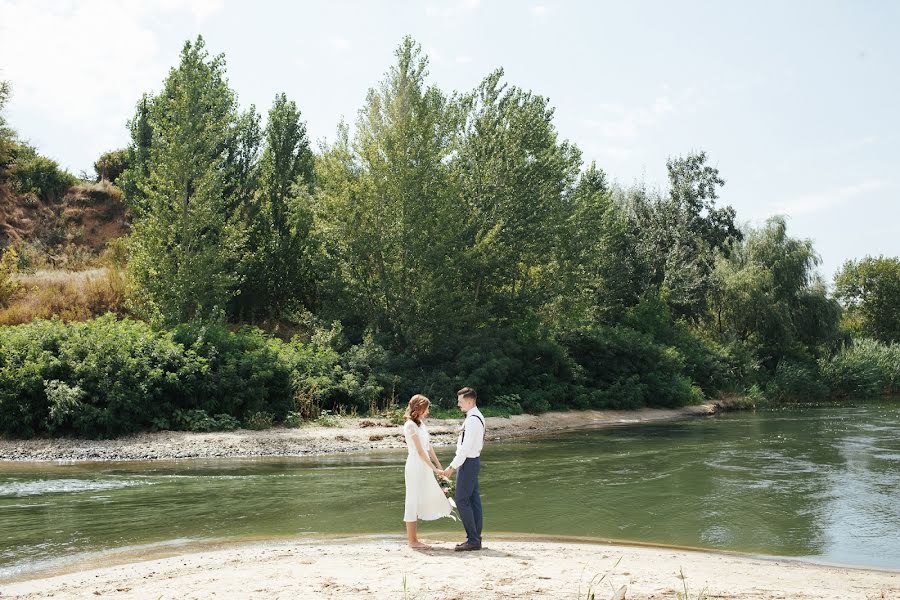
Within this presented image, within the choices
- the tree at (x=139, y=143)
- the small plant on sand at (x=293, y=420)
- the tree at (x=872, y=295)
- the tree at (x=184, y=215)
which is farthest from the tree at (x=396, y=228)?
the tree at (x=872, y=295)

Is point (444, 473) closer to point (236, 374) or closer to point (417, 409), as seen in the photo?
point (417, 409)

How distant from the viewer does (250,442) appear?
863 inches

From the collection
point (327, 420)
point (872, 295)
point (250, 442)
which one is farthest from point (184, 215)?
point (872, 295)

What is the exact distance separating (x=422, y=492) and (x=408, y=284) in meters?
22.1

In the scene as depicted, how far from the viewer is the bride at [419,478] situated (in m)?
9.71

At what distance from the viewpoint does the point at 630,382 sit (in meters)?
35.1

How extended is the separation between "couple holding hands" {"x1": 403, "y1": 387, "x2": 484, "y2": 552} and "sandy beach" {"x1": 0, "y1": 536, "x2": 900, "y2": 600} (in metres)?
0.35

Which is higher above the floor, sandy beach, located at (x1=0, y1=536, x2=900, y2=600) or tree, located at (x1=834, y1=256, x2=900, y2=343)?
tree, located at (x1=834, y1=256, x2=900, y2=343)

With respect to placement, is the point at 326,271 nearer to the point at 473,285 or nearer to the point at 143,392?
the point at 473,285

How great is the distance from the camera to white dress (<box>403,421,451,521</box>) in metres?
9.81

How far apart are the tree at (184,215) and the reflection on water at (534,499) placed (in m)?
10.3

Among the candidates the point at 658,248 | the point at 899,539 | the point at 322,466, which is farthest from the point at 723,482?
the point at 658,248

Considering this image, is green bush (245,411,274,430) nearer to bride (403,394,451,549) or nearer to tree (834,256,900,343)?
bride (403,394,451,549)

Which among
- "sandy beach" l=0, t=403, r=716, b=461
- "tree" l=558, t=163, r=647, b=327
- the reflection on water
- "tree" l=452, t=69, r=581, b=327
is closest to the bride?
the reflection on water
